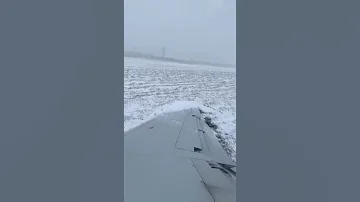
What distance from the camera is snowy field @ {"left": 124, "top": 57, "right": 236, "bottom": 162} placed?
2.49 metres

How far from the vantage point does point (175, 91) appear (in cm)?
302

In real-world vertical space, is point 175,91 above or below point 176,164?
above

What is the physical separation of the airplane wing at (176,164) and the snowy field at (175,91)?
226 millimetres

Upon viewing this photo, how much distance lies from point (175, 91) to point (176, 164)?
1.73 metres

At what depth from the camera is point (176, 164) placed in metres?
1.36

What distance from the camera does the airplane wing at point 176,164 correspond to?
1.02 meters

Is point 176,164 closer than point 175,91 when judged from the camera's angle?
Yes

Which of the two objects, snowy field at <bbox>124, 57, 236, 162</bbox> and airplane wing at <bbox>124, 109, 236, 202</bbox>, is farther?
snowy field at <bbox>124, 57, 236, 162</bbox>

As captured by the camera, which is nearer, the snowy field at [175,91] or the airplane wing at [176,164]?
the airplane wing at [176,164]

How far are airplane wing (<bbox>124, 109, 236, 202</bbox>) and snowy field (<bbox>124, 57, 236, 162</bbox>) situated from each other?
0.74 feet
